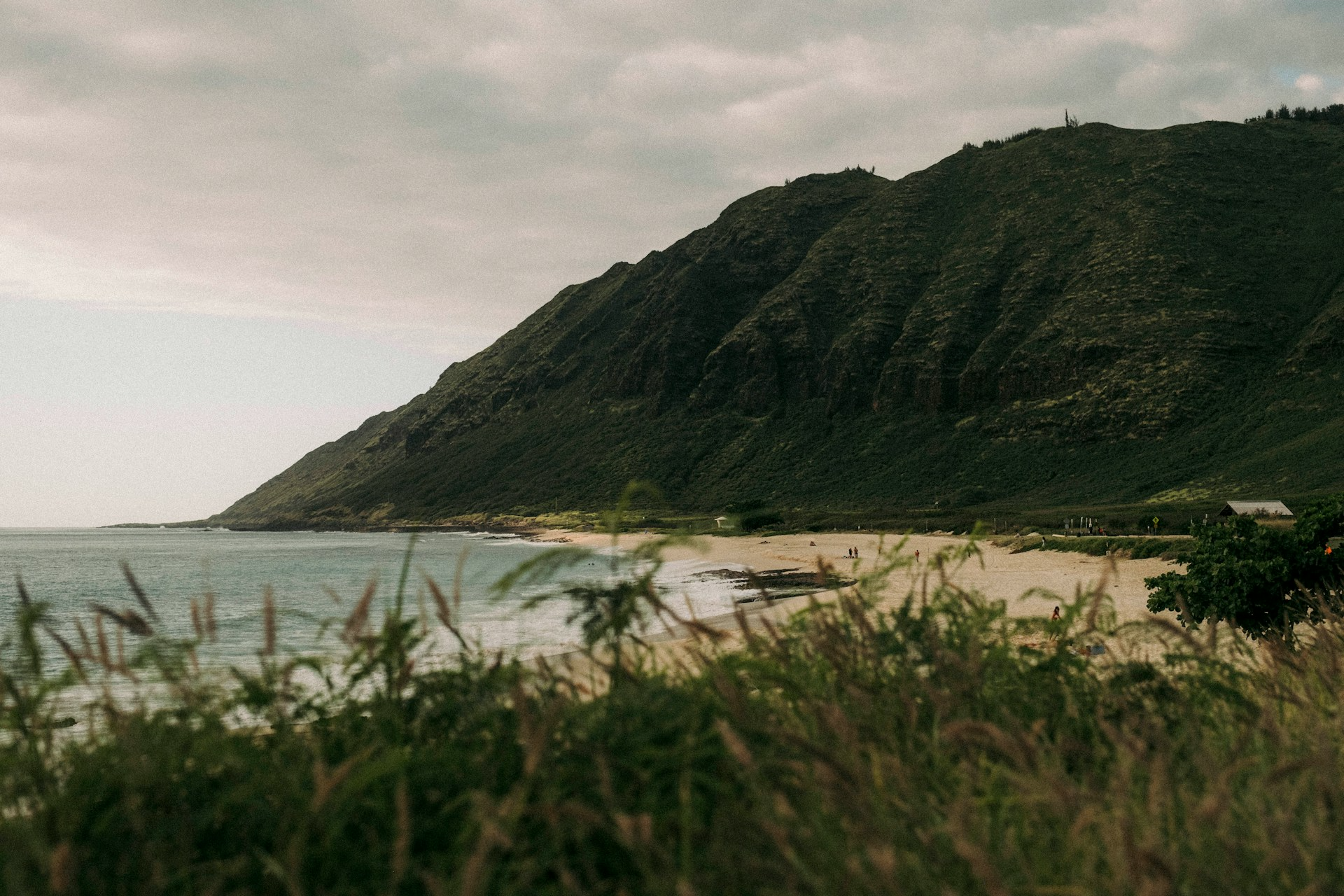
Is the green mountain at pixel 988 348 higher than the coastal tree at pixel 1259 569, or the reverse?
the green mountain at pixel 988 348

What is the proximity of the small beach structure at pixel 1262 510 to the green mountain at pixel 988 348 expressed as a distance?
9457 mm

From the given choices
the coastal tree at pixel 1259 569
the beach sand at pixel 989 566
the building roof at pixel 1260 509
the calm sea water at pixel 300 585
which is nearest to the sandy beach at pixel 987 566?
the beach sand at pixel 989 566

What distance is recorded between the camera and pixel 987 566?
46562 millimetres

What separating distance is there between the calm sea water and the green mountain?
39837 millimetres

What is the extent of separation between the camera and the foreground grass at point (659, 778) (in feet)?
7.00

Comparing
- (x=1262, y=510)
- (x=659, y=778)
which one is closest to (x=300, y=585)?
(x=659, y=778)

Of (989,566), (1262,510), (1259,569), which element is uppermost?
(1259,569)

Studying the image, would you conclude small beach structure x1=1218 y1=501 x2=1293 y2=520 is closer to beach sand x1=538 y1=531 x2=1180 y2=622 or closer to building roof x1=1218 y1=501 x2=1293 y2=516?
building roof x1=1218 y1=501 x2=1293 y2=516

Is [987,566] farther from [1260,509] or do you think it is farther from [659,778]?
[659,778]

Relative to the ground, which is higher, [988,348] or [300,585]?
[988,348]

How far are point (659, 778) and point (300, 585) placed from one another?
186 ft

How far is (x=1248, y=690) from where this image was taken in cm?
438

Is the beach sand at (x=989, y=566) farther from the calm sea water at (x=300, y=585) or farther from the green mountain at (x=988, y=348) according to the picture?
the green mountain at (x=988, y=348)

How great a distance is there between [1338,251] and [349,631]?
449 ft
